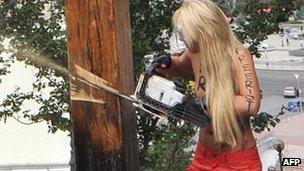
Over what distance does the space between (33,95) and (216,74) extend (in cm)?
394

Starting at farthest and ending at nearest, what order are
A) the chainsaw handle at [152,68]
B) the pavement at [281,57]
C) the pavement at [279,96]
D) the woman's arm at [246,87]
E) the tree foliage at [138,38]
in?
the pavement at [281,57] < the pavement at [279,96] < the tree foliage at [138,38] < the chainsaw handle at [152,68] < the woman's arm at [246,87]

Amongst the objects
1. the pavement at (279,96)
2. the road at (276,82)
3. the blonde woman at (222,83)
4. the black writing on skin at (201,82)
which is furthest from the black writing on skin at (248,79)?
the road at (276,82)

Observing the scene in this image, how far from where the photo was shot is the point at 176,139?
532 centimetres

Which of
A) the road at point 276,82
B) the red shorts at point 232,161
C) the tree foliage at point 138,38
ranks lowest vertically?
the red shorts at point 232,161

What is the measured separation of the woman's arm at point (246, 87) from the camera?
6.46 feet

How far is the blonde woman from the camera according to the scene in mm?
1974

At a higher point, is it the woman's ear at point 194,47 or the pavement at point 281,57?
the pavement at point 281,57

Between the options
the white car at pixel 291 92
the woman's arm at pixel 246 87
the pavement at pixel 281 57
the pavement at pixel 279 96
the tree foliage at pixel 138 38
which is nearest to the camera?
the woman's arm at pixel 246 87

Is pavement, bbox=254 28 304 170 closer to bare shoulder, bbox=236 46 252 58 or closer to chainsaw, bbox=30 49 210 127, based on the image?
chainsaw, bbox=30 49 210 127

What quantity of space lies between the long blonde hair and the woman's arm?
0.02 metres

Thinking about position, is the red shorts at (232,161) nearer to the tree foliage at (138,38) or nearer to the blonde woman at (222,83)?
the blonde woman at (222,83)

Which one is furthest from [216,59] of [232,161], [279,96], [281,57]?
[281,57]

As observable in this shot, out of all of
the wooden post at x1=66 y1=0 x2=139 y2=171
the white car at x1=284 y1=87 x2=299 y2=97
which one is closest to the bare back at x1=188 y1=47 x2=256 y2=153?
the wooden post at x1=66 y1=0 x2=139 y2=171

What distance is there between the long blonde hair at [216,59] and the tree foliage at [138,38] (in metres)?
2.72
